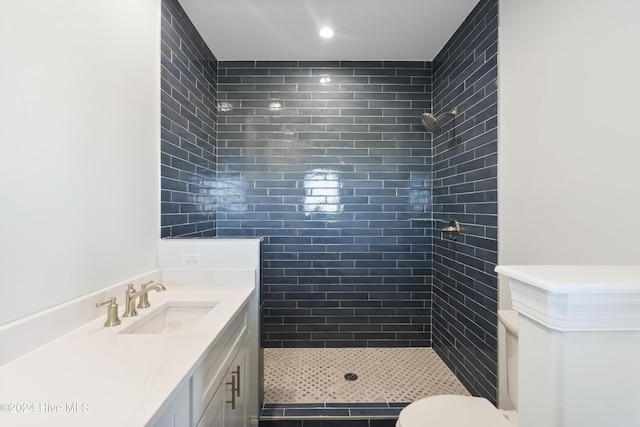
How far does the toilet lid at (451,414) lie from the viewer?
1.22m

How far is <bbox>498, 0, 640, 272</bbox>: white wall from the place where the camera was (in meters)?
1.00

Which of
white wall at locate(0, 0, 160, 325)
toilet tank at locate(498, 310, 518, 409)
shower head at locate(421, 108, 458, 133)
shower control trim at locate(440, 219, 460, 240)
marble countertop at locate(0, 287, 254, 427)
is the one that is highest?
shower head at locate(421, 108, 458, 133)

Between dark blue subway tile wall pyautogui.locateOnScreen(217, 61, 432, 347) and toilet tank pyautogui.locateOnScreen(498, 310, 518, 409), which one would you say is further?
dark blue subway tile wall pyautogui.locateOnScreen(217, 61, 432, 347)

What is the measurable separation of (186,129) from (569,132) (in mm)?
2213

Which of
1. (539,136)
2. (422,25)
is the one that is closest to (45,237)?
(539,136)

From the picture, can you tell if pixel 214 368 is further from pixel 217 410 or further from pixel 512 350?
pixel 512 350

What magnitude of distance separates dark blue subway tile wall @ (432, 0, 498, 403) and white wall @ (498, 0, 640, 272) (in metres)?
0.13

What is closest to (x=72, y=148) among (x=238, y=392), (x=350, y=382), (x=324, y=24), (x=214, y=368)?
(x=214, y=368)

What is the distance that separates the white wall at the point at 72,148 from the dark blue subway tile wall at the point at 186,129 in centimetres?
16

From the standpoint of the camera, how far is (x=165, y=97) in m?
1.79

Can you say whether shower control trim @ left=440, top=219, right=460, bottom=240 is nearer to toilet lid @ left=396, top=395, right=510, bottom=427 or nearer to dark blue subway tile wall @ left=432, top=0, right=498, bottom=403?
dark blue subway tile wall @ left=432, top=0, right=498, bottom=403

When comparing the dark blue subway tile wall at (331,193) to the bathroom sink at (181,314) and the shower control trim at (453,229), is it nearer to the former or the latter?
the shower control trim at (453,229)

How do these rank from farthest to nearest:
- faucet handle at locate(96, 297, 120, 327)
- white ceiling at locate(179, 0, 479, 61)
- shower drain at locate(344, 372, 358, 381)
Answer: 1. shower drain at locate(344, 372, 358, 381)
2. white ceiling at locate(179, 0, 479, 61)
3. faucet handle at locate(96, 297, 120, 327)

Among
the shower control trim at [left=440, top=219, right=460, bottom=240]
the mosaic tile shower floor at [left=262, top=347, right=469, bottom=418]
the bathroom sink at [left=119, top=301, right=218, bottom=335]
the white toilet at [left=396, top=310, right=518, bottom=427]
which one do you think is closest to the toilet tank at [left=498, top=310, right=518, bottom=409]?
the white toilet at [left=396, top=310, right=518, bottom=427]
